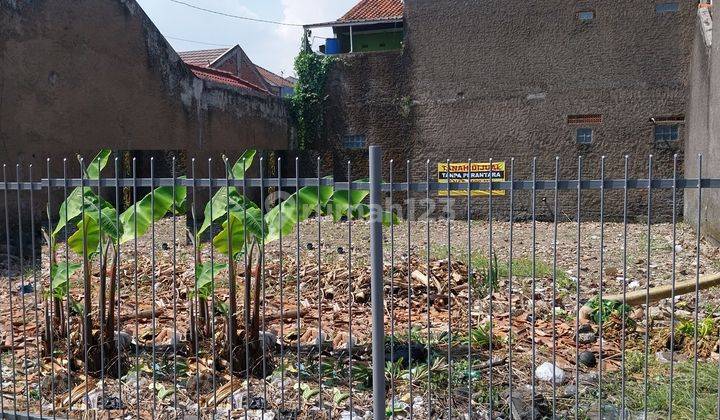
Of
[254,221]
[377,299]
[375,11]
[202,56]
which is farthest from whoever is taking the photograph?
[202,56]

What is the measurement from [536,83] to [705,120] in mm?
4873

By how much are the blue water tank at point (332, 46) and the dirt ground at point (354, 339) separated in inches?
488

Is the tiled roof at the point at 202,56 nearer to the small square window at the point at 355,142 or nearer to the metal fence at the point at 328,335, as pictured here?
the small square window at the point at 355,142

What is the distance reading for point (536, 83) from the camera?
1817cm

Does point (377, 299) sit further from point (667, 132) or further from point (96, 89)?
point (667, 132)

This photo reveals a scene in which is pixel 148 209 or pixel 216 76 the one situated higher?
pixel 216 76

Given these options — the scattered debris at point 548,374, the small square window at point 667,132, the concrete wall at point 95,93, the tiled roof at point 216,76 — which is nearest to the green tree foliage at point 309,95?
the tiled roof at point 216,76

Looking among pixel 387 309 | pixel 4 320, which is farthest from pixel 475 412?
pixel 4 320

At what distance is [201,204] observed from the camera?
53.5 ft

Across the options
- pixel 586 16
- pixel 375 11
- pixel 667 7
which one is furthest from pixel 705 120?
pixel 375 11

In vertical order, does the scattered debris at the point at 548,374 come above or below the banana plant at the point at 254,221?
below

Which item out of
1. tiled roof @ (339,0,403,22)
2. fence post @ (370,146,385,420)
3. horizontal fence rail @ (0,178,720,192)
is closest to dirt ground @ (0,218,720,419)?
fence post @ (370,146,385,420)

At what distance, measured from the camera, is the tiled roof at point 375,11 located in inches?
838

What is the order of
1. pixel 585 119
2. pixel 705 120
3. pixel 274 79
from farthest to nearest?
A: 1. pixel 274 79
2. pixel 585 119
3. pixel 705 120
